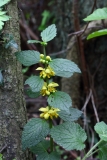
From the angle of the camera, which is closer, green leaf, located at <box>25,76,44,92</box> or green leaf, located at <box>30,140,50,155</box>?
green leaf, located at <box>25,76,44,92</box>

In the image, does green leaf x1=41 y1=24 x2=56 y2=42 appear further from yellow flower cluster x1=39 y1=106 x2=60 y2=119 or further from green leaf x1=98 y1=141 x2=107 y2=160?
green leaf x1=98 y1=141 x2=107 y2=160

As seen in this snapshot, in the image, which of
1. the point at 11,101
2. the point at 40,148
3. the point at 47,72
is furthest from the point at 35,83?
the point at 40,148

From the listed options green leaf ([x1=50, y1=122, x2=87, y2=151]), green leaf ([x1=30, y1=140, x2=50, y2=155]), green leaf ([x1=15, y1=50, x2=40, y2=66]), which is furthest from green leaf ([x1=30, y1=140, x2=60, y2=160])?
green leaf ([x1=15, y1=50, x2=40, y2=66])

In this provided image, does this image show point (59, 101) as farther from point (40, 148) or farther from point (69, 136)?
point (40, 148)

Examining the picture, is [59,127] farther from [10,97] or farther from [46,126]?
[10,97]

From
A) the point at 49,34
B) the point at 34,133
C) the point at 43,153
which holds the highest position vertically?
the point at 49,34
